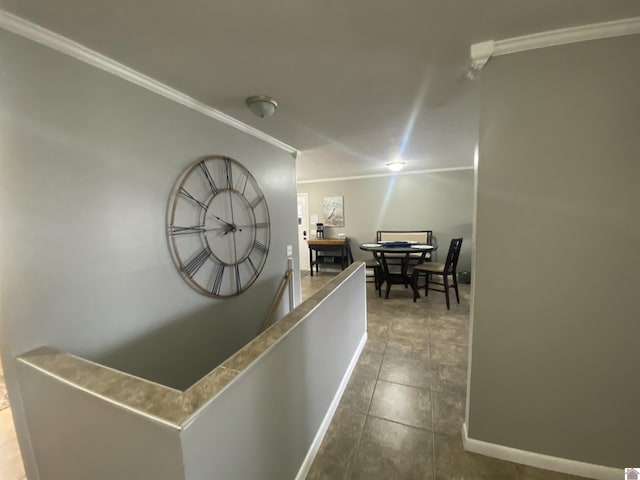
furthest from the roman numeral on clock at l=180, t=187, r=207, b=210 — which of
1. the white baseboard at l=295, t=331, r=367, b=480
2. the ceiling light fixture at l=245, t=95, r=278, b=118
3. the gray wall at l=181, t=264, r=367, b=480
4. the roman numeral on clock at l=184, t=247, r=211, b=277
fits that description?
the white baseboard at l=295, t=331, r=367, b=480

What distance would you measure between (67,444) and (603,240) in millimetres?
2314

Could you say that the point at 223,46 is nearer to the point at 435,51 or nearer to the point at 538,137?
the point at 435,51

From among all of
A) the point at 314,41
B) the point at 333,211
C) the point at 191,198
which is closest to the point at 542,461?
the point at 314,41

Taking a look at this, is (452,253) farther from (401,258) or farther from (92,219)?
(92,219)

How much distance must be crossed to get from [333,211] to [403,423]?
4.60m

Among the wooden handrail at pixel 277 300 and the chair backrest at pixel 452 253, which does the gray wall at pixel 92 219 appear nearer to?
the wooden handrail at pixel 277 300

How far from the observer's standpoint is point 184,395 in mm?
725

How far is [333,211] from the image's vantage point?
19.3ft

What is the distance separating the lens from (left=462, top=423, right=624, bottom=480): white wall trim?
50.1 inches

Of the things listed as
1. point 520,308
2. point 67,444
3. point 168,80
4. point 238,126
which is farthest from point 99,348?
point 520,308

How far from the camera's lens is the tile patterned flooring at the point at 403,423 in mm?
1367

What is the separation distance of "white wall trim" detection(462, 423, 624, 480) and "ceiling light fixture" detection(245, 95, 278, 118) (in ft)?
7.71

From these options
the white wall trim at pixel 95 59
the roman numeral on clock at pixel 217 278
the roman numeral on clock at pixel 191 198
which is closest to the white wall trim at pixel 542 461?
the roman numeral on clock at pixel 217 278

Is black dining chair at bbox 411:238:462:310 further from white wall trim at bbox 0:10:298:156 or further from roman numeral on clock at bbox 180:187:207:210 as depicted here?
white wall trim at bbox 0:10:298:156
